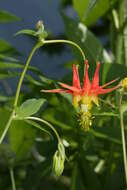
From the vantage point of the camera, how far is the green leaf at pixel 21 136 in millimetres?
762

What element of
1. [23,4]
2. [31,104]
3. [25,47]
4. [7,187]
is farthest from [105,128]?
[23,4]

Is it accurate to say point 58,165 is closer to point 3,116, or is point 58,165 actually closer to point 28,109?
point 28,109

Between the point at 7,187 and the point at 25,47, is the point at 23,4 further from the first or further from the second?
the point at 7,187

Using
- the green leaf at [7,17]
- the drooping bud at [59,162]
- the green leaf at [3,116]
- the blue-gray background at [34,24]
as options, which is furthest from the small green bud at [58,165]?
the blue-gray background at [34,24]

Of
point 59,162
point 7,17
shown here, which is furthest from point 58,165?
point 7,17

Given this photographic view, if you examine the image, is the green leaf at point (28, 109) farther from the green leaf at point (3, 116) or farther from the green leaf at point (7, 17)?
the green leaf at point (7, 17)

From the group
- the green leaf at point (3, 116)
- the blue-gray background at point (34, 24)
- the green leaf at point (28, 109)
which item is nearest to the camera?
the green leaf at point (28, 109)

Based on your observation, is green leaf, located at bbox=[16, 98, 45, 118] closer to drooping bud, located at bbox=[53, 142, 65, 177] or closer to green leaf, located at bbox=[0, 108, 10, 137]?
drooping bud, located at bbox=[53, 142, 65, 177]

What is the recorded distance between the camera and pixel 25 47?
2.34 m

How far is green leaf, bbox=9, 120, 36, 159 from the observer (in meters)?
0.76

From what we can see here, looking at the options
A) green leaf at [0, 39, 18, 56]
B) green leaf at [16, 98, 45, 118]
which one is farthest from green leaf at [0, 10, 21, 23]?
green leaf at [16, 98, 45, 118]

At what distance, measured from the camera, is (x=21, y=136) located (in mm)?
780

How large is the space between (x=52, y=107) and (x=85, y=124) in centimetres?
31

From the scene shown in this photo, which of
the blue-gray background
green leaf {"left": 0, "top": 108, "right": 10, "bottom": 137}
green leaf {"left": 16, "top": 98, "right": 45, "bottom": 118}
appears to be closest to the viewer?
green leaf {"left": 16, "top": 98, "right": 45, "bottom": 118}
